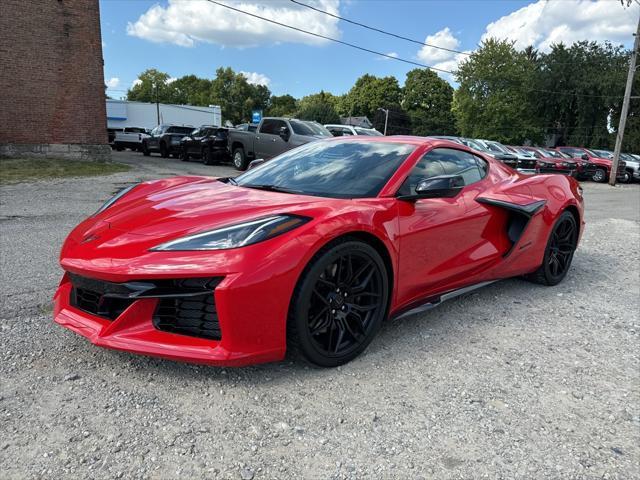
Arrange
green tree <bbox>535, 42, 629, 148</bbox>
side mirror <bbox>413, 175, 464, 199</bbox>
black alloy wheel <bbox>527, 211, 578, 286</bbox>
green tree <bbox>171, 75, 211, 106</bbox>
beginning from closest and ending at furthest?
side mirror <bbox>413, 175, 464, 199</bbox>
black alloy wheel <bbox>527, 211, 578, 286</bbox>
green tree <bbox>535, 42, 629, 148</bbox>
green tree <bbox>171, 75, 211, 106</bbox>

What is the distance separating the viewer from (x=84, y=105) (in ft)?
52.6

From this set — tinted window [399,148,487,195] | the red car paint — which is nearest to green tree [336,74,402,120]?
the red car paint

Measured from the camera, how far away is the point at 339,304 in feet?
8.73

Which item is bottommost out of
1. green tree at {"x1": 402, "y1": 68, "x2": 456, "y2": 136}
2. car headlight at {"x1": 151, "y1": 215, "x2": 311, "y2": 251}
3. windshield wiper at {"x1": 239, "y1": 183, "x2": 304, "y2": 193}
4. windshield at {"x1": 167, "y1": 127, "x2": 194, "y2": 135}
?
car headlight at {"x1": 151, "y1": 215, "x2": 311, "y2": 251}

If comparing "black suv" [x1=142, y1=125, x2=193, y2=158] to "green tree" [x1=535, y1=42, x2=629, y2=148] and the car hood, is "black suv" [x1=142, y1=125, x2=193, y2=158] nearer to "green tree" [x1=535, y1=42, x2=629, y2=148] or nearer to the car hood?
the car hood

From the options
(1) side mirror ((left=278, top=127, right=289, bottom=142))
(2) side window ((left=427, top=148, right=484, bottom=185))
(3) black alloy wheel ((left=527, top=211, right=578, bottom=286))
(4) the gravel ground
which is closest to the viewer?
(4) the gravel ground

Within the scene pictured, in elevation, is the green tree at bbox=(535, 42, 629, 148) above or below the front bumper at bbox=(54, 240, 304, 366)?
above

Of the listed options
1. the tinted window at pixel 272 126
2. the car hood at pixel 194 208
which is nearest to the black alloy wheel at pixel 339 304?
the car hood at pixel 194 208

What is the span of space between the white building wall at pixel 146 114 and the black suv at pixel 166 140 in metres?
20.2

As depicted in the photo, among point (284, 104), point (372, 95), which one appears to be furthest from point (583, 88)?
point (284, 104)

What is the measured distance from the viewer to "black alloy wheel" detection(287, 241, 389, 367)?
2457 millimetres

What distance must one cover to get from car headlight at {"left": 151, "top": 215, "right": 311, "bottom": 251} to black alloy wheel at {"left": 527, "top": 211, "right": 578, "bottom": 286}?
9.23 feet

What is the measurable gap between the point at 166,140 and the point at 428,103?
63.6m

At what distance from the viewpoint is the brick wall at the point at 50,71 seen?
48.0 ft
